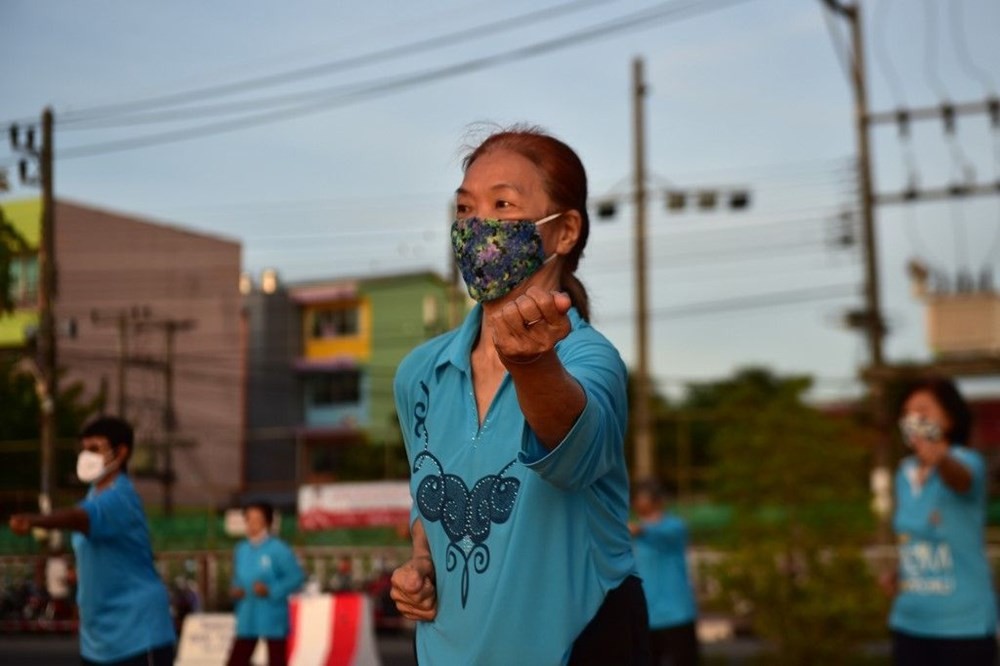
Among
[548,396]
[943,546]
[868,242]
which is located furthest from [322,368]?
[548,396]

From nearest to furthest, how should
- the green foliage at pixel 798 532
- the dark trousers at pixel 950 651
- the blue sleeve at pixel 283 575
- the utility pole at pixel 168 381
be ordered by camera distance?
the dark trousers at pixel 950 651 < the blue sleeve at pixel 283 575 < the green foliage at pixel 798 532 < the utility pole at pixel 168 381

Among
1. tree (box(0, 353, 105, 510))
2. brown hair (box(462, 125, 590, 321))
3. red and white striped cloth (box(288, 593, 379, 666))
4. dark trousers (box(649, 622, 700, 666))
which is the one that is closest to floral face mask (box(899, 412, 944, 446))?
brown hair (box(462, 125, 590, 321))

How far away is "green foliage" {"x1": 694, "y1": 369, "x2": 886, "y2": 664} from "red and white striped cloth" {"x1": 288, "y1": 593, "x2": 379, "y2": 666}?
19.7 ft

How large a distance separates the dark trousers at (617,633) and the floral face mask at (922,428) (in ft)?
13.5

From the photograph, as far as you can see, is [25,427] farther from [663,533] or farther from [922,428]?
[922,428]

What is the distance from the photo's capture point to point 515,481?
9.35 ft

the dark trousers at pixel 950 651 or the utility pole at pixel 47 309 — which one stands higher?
the utility pole at pixel 47 309

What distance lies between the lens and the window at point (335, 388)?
5331 cm

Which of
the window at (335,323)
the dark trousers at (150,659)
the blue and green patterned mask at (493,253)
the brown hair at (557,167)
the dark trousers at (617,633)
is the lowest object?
the dark trousers at (150,659)

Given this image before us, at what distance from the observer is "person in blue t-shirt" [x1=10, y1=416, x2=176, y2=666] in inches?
262

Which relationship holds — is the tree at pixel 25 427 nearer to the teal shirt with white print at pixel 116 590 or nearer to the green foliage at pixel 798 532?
the teal shirt with white print at pixel 116 590

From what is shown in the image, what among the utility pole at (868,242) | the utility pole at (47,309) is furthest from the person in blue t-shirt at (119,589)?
the utility pole at (868,242)

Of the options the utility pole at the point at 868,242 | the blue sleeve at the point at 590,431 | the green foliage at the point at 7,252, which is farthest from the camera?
the utility pole at the point at 868,242

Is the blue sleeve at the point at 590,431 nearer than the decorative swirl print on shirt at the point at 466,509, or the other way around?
the blue sleeve at the point at 590,431
